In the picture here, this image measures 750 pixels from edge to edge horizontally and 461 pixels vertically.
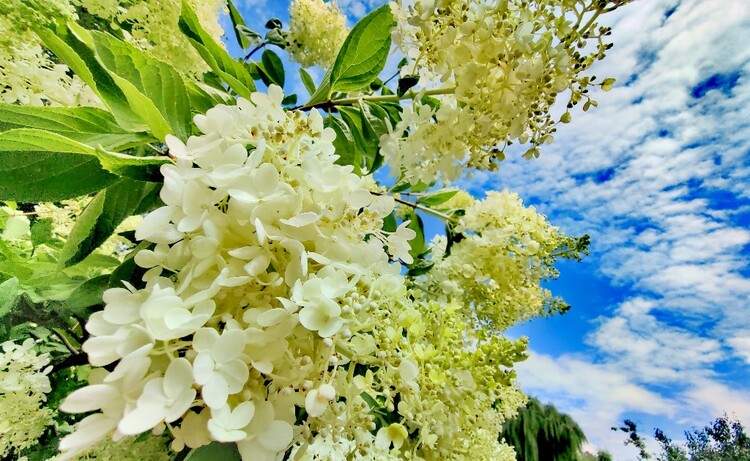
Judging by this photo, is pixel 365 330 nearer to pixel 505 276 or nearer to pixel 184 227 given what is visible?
pixel 184 227

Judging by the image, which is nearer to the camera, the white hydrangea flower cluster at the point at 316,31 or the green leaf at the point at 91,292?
the green leaf at the point at 91,292

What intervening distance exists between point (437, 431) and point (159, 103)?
55 cm

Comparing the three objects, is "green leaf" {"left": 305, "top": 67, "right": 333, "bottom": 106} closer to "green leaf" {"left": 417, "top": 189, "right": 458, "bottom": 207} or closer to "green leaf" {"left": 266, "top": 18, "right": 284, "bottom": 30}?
"green leaf" {"left": 417, "top": 189, "right": 458, "bottom": 207}

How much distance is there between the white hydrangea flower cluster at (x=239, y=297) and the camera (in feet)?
1.08

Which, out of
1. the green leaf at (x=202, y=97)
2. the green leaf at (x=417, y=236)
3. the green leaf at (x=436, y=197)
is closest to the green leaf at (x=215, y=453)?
the green leaf at (x=202, y=97)

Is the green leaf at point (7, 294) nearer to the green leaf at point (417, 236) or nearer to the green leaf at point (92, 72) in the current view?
the green leaf at point (92, 72)

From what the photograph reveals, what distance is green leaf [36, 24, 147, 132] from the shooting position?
494 millimetres

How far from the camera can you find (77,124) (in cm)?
55

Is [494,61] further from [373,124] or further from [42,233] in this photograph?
[42,233]

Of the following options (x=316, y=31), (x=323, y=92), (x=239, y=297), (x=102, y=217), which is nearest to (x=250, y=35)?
(x=316, y=31)

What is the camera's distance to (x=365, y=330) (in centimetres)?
50

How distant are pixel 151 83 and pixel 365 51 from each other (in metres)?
0.42

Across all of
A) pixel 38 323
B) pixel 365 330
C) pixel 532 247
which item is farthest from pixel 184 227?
pixel 532 247

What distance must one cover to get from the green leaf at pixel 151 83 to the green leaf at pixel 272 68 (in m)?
0.61
